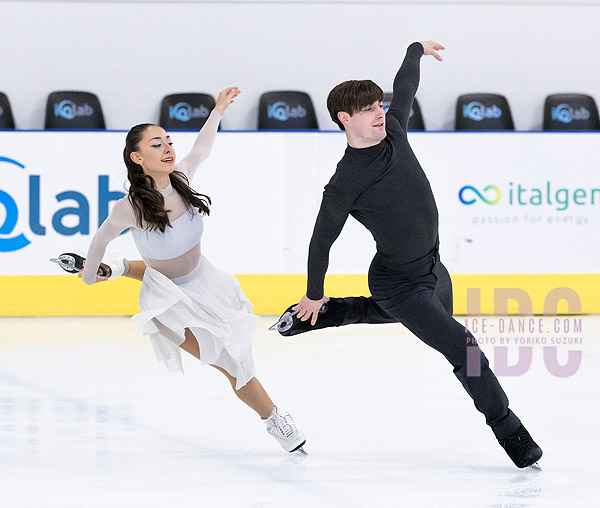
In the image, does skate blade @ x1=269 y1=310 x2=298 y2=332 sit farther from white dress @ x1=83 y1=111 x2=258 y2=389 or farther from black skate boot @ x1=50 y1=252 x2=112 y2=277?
black skate boot @ x1=50 y1=252 x2=112 y2=277

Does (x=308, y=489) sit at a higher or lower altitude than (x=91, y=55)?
lower

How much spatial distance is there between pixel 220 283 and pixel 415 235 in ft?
2.43

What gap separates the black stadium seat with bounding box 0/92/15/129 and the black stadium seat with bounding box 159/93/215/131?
4.01 feet

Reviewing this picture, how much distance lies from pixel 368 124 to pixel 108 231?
0.89m

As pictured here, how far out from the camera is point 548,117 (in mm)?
7664

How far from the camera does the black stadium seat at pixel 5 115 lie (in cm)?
714

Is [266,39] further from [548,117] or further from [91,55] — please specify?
[548,117]

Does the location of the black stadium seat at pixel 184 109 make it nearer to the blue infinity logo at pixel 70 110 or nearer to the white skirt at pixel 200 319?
the blue infinity logo at pixel 70 110

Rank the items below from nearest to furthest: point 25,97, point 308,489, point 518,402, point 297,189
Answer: point 308,489, point 518,402, point 297,189, point 25,97

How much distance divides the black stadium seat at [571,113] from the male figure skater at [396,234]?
5.13 metres

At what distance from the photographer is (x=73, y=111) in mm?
7363

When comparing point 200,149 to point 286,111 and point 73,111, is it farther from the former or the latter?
point 73,111

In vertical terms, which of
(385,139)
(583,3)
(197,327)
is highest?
(583,3)

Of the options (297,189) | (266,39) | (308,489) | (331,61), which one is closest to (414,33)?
(331,61)
